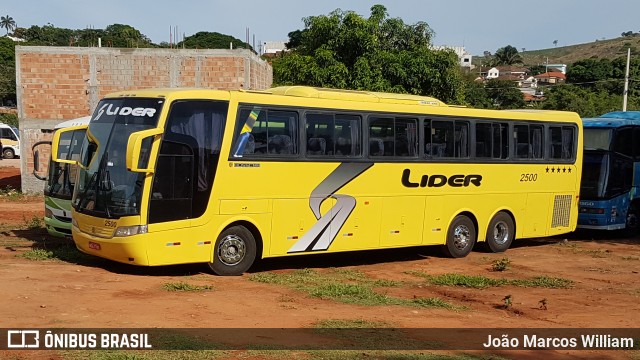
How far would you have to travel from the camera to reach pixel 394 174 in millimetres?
14539

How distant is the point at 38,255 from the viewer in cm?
1356

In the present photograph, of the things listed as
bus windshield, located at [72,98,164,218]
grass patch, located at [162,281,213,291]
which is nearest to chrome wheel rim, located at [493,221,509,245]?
grass patch, located at [162,281,213,291]

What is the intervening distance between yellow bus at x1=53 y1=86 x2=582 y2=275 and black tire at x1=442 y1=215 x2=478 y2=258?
0.03 meters

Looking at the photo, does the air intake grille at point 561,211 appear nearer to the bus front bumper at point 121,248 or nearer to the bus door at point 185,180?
the bus door at point 185,180

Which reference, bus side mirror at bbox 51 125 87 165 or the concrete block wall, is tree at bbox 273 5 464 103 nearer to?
the concrete block wall

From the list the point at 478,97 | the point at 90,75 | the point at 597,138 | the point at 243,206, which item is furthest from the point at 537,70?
the point at 243,206

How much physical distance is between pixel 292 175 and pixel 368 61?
12.2m

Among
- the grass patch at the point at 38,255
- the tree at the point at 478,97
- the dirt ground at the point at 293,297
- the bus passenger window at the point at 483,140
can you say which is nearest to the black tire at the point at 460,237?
the dirt ground at the point at 293,297

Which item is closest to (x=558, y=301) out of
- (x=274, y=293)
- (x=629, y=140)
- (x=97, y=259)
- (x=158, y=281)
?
(x=274, y=293)

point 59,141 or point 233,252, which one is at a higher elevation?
point 59,141

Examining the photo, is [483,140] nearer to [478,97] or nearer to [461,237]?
[461,237]

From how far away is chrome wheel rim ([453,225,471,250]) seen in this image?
1614 cm

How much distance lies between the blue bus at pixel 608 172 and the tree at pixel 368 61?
6.09 meters

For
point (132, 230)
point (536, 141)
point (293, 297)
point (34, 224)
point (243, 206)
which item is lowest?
point (34, 224)
